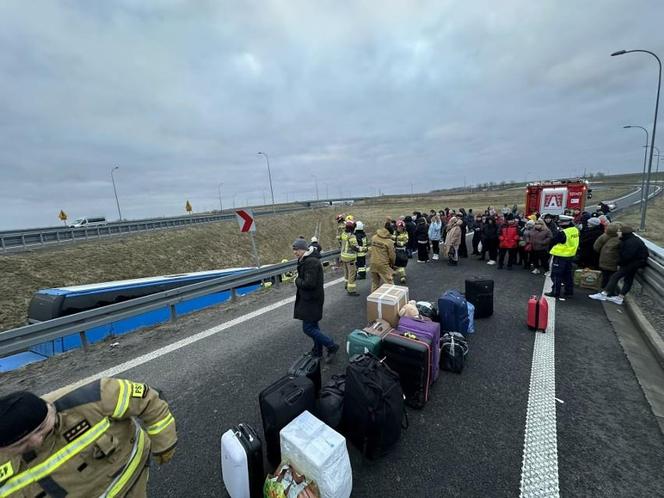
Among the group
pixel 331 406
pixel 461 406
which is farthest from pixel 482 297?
pixel 331 406

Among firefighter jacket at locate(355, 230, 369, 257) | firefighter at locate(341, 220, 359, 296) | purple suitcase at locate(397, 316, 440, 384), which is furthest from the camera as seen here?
firefighter jacket at locate(355, 230, 369, 257)

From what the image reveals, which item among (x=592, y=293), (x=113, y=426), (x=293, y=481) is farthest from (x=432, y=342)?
(x=592, y=293)

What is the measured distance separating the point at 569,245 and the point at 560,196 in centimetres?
955

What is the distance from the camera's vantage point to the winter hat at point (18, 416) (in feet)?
4.22

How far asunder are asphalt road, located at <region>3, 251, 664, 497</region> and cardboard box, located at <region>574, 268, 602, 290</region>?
1425mm

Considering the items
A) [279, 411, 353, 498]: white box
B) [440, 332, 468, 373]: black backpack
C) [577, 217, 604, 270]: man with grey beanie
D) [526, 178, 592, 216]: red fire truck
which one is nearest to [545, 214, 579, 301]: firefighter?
[577, 217, 604, 270]: man with grey beanie

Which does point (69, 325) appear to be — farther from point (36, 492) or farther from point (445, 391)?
point (445, 391)

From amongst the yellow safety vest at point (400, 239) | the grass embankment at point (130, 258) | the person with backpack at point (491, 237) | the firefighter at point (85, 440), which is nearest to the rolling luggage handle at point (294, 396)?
the firefighter at point (85, 440)

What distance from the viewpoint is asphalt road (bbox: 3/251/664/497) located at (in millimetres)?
2662

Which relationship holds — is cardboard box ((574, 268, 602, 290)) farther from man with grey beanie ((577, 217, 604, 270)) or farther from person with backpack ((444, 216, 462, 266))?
person with backpack ((444, 216, 462, 266))

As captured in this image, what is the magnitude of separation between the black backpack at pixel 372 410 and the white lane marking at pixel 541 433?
1.20m

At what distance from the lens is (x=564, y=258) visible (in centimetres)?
681

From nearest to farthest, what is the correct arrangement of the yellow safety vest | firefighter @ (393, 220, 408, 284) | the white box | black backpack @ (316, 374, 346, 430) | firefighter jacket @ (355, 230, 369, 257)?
1. the white box
2. black backpack @ (316, 374, 346, 430)
3. firefighter jacket @ (355, 230, 369, 257)
4. firefighter @ (393, 220, 408, 284)
5. the yellow safety vest

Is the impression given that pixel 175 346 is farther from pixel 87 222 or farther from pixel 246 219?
pixel 87 222
